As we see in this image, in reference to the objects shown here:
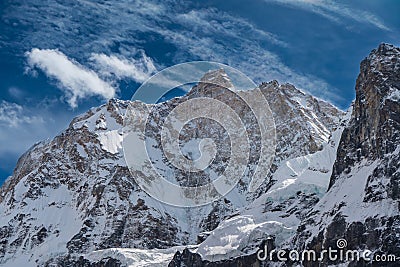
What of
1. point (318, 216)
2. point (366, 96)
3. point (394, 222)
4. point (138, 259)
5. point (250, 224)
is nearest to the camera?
point (394, 222)

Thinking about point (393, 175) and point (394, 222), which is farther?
point (393, 175)

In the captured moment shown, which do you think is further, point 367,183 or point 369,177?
point 369,177

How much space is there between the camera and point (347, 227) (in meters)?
106

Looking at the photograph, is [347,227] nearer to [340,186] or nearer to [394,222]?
[394,222]

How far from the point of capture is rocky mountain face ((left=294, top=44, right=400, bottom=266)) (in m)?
101

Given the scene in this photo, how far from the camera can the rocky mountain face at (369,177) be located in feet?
332

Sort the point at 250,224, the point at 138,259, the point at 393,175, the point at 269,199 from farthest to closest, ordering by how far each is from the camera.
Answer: the point at 138,259, the point at 269,199, the point at 250,224, the point at 393,175

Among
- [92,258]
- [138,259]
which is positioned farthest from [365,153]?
[92,258]

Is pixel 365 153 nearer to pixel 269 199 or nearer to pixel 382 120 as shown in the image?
pixel 382 120

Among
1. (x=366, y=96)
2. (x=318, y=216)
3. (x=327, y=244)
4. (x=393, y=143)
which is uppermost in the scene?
(x=366, y=96)

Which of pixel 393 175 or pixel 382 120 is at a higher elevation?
pixel 382 120

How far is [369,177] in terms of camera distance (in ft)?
367

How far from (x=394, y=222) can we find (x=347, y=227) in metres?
9.45

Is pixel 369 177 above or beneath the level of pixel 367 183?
above
